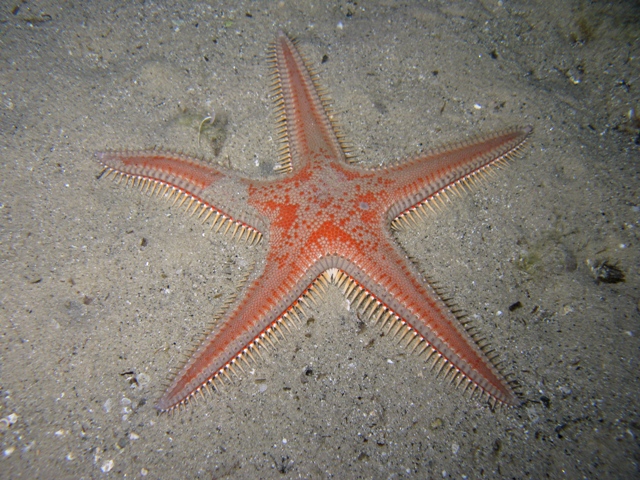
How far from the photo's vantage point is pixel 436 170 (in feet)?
12.2

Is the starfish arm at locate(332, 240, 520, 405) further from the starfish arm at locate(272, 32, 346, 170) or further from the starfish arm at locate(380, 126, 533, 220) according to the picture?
the starfish arm at locate(272, 32, 346, 170)

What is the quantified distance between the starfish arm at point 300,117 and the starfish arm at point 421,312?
1.23 meters

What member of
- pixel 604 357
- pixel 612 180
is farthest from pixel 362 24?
pixel 604 357

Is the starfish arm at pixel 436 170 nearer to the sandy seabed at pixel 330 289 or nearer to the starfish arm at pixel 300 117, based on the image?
the sandy seabed at pixel 330 289

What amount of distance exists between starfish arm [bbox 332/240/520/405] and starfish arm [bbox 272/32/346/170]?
48.2 inches

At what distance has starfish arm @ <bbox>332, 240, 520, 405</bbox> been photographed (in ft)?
10.3

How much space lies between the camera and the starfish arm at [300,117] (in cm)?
391

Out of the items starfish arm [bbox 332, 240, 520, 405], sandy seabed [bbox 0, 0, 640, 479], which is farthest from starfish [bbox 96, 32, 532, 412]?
sandy seabed [bbox 0, 0, 640, 479]

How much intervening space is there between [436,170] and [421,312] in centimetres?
149

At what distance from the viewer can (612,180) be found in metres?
4.27

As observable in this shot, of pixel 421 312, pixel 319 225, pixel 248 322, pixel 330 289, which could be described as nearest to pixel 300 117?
pixel 319 225

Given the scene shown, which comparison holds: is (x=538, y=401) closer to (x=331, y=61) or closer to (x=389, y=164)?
(x=389, y=164)

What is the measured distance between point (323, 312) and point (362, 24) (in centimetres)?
407

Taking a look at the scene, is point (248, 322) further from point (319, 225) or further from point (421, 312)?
point (421, 312)
